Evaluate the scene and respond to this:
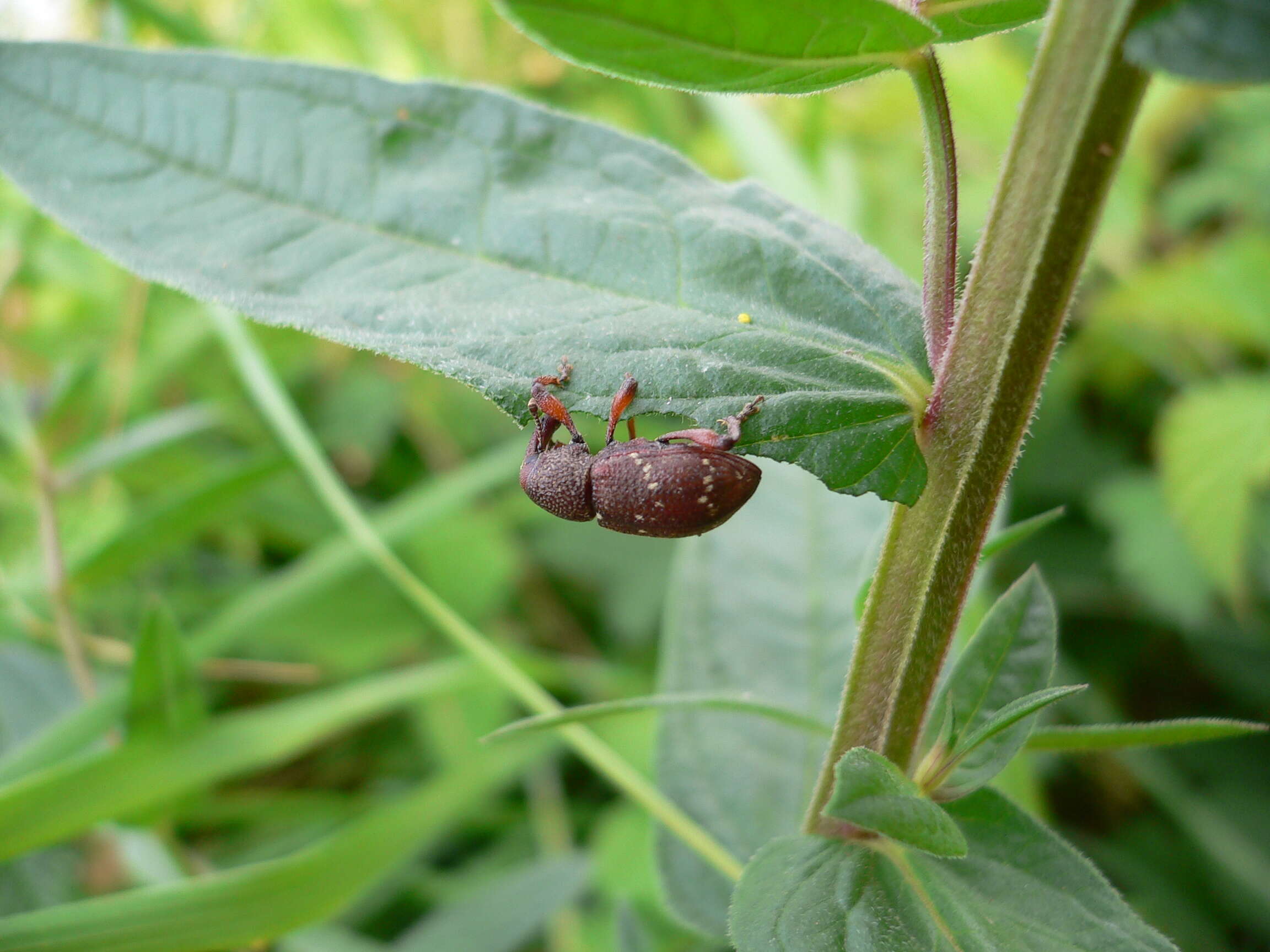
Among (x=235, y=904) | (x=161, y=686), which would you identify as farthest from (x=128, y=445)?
(x=235, y=904)

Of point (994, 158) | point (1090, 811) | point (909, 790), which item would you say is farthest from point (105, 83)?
point (994, 158)

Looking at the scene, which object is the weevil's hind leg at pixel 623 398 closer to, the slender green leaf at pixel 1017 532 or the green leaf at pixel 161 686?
the slender green leaf at pixel 1017 532

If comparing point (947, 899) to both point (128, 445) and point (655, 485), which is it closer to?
point (655, 485)

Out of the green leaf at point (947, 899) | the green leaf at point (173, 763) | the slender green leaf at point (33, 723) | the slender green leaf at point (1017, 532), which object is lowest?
the slender green leaf at point (33, 723)

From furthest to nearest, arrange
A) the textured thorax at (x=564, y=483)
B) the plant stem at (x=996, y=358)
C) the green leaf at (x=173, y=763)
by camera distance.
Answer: the textured thorax at (x=564, y=483), the green leaf at (x=173, y=763), the plant stem at (x=996, y=358)

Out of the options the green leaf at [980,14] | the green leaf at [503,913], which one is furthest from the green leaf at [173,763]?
the green leaf at [980,14]

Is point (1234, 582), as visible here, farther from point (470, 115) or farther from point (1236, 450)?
point (470, 115)

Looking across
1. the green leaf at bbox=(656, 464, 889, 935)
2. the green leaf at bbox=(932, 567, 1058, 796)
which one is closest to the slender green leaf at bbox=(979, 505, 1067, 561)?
the green leaf at bbox=(932, 567, 1058, 796)
